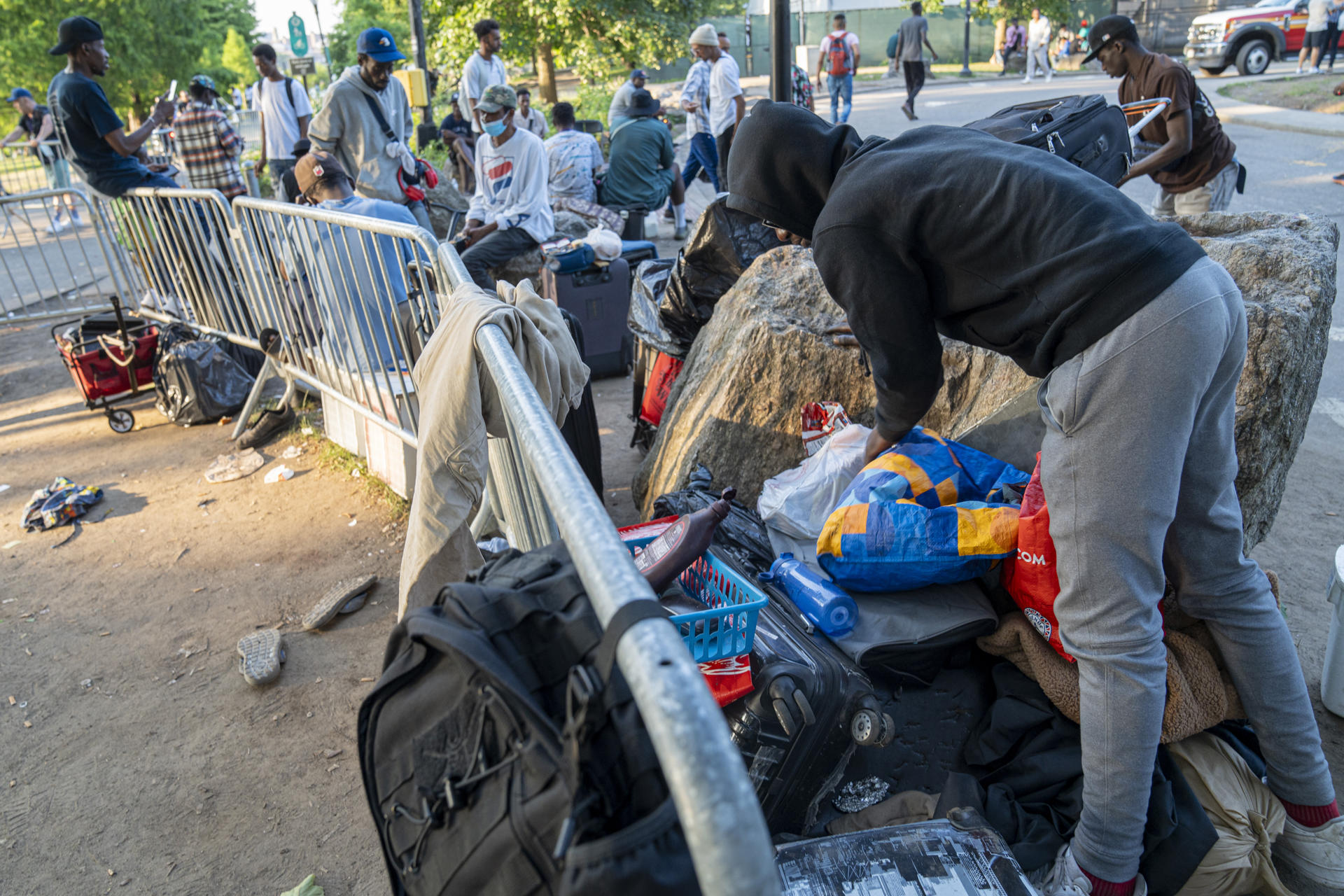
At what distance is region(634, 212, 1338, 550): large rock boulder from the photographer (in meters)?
2.67

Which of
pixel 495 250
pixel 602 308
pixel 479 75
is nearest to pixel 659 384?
pixel 602 308

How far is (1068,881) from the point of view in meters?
2.04

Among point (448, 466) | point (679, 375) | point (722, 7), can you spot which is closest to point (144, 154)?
point (679, 375)

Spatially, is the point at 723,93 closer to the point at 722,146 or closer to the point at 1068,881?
the point at 722,146

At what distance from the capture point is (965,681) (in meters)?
2.50

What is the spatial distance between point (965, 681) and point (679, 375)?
224 cm

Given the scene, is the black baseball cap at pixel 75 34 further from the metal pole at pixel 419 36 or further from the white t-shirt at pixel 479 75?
the metal pole at pixel 419 36

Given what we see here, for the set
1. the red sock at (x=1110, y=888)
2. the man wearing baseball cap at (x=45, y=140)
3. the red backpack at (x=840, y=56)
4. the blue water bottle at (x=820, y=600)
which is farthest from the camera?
the red backpack at (x=840, y=56)

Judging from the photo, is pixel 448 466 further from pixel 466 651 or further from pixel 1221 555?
pixel 1221 555

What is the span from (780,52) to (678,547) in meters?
4.93

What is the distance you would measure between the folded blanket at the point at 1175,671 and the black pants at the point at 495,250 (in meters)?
4.51

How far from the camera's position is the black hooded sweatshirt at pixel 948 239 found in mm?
1829

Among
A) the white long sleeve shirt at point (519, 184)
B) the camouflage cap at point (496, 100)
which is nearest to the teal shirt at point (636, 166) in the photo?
the white long sleeve shirt at point (519, 184)

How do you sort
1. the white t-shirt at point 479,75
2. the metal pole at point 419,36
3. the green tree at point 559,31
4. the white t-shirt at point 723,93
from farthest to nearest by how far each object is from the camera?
the green tree at point 559,31
the metal pole at point 419,36
the white t-shirt at point 479,75
the white t-shirt at point 723,93
